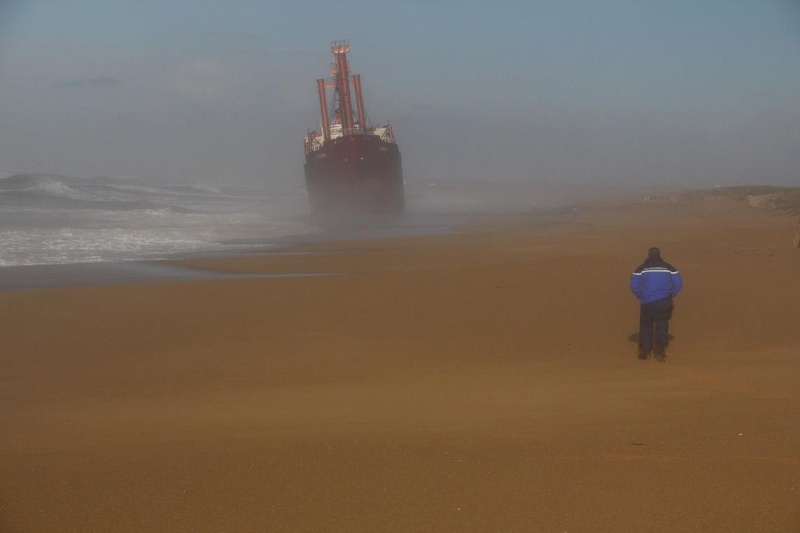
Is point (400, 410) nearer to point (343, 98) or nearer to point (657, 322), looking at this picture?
point (657, 322)

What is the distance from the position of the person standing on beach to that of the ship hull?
37.7 meters

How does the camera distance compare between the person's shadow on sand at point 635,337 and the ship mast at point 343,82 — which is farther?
the ship mast at point 343,82

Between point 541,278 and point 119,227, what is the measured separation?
23.4 m

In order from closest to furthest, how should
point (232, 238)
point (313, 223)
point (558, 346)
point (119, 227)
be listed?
1. point (558, 346)
2. point (232, 238)
3. point (119, 227)
4. point (313, 223)

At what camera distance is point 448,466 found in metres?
5.00

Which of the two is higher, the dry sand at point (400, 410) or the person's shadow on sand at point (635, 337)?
the dry sand at point (400, 410)

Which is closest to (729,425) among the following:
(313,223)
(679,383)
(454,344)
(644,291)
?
(679,383)

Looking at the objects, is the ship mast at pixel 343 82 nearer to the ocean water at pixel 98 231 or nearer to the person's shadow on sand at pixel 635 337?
the ocean water at pixel 98 231

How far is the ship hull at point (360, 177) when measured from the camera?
150ft

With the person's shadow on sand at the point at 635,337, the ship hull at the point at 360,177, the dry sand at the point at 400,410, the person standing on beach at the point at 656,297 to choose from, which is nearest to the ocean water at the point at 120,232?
the ship hull at the point at 360,177

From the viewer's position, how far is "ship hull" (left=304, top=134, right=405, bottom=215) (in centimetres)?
4569

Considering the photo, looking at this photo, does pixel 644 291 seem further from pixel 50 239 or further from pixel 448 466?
pixel 50 239

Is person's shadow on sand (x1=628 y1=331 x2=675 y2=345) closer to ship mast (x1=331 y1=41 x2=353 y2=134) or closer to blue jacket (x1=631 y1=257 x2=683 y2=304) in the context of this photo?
blue jacket (x1=631 y1=257 x2=683 y2=304)

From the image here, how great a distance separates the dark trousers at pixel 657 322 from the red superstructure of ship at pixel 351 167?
37.8 meters
